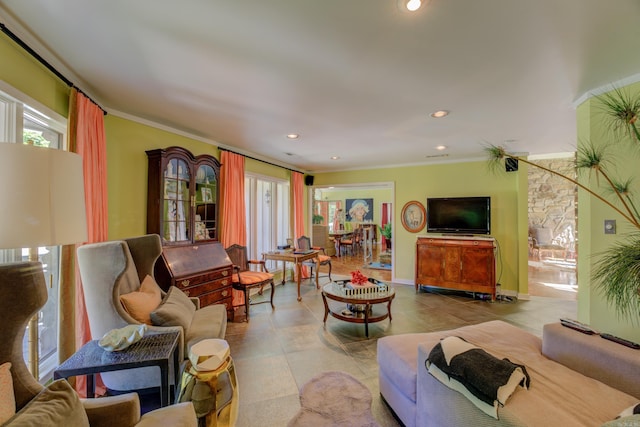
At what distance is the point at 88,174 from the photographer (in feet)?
→ 7.00

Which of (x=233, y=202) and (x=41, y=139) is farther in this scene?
(x=233, y=202)

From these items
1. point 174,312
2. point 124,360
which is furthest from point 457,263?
point 124,360

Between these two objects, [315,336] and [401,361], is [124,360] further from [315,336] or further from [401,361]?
[315,336]

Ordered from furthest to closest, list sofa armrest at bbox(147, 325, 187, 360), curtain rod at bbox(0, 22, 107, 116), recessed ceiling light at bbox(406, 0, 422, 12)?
1. sofa armrest at bbox(147, 325, 187, 360)
2. curtain rod at bbox(0, 22, 107, 116)
3. recessed ceiling light at bbox(406, 0, 422, 12)

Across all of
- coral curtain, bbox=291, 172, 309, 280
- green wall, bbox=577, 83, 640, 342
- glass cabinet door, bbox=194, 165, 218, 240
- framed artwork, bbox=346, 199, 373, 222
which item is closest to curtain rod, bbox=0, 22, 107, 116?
glass cabinet door, bbox=194, 165, 218, 240

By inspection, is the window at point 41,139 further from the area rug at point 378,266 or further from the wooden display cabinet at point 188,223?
the area rug at point 378,266

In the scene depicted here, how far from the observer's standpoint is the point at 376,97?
2383 millimetres

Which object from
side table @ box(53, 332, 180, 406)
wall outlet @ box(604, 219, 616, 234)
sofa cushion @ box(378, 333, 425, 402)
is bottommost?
sofa cushion @ box(378, 333, 425, 402)

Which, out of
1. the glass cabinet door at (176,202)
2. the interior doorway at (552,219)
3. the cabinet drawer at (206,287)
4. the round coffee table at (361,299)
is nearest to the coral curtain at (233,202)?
the cabinet drawer at (206,287)

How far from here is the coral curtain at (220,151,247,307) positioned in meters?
3.87

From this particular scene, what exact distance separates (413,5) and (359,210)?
9793 millimetres

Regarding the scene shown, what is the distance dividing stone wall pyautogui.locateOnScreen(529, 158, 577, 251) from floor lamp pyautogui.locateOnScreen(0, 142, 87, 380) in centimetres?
914

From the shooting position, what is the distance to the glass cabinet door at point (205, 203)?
337 centimetres

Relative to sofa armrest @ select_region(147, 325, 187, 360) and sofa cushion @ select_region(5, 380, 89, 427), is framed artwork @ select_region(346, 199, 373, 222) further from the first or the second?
sofa cushion @ select_region(5, 380, 89, 427)
